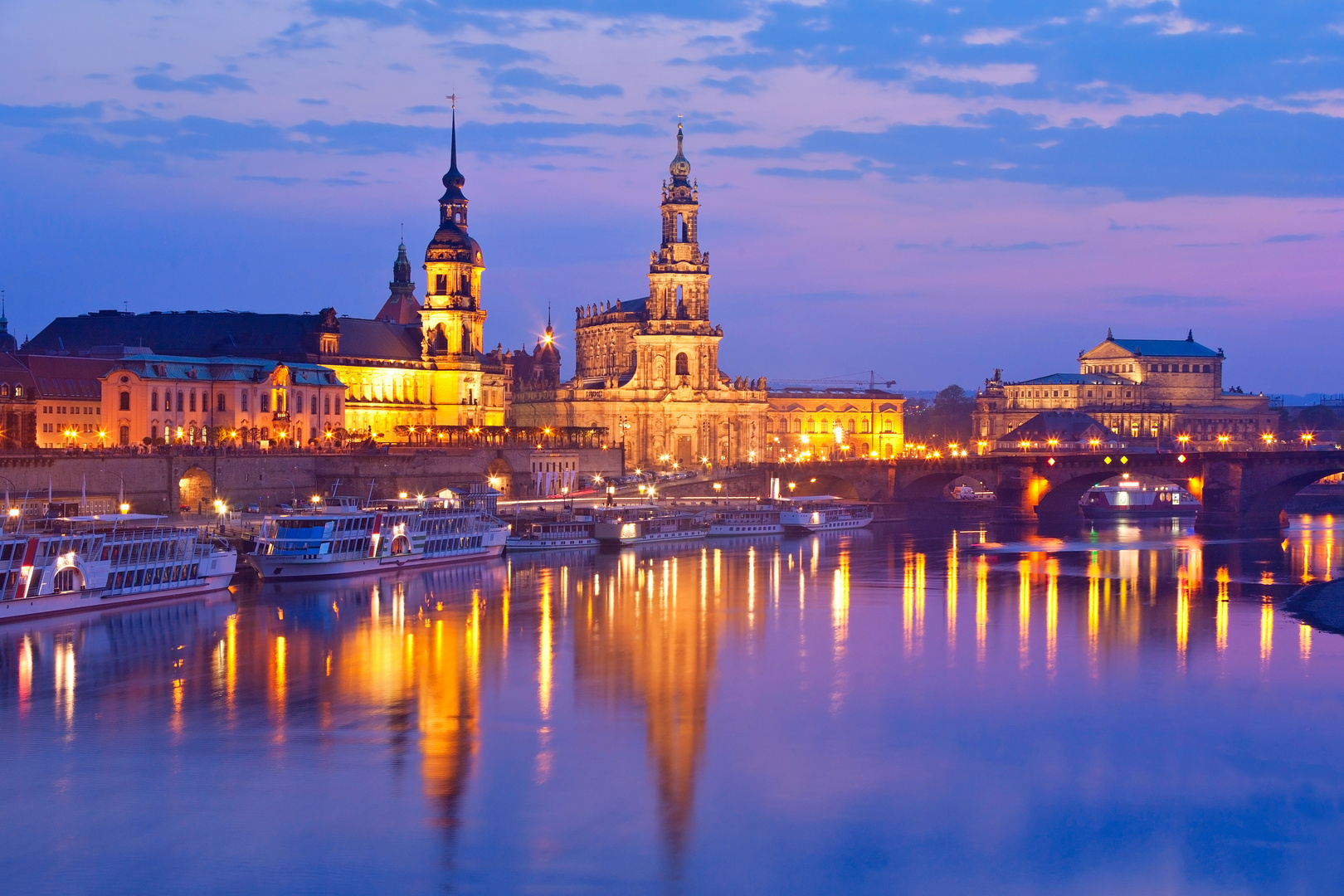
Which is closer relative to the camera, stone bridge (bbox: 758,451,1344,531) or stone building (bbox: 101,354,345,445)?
stone building (bbox: 101,354,345,445)

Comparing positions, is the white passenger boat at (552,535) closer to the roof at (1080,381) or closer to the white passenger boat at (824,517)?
the white passenger boat at (824,517)

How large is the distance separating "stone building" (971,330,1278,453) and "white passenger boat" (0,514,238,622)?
129 metres

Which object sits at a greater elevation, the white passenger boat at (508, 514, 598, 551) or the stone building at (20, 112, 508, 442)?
the stone building at (20, 112, 508, 442)

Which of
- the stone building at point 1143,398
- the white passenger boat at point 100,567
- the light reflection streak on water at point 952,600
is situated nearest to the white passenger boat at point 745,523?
the light reflection streak on water at point 952,600

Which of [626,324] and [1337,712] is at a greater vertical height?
[626,324]

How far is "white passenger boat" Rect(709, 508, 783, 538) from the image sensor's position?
96875mm

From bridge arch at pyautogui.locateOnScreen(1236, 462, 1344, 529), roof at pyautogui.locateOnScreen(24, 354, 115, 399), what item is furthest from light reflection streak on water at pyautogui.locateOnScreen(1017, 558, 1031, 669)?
roof at pyautogui.locateOnScreen(24, 354, 115, 399)

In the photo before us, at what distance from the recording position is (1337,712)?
40.2 m

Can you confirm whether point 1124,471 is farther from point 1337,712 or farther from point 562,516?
point 1337,712

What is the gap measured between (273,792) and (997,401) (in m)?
163

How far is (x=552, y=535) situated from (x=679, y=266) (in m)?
53.3

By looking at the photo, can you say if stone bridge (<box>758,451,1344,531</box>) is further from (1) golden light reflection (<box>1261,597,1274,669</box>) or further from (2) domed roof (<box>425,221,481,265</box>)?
(1) golden light reflection (<box>1261,597,1274,669</box>)

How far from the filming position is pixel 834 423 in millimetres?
164250

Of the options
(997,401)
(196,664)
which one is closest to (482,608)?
(196,664)
